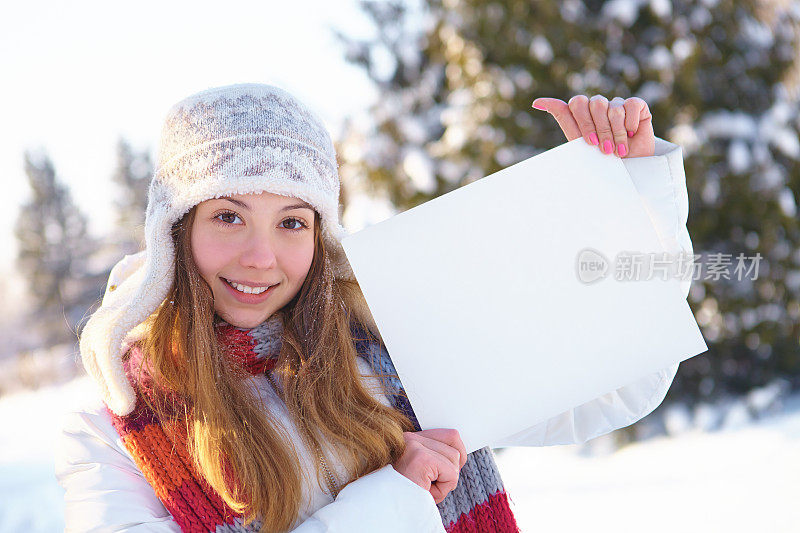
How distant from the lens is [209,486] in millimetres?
1253

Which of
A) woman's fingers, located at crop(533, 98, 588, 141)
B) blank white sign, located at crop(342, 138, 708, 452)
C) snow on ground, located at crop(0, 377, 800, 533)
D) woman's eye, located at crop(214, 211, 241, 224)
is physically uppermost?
woman's eye, located at crop(214, 211, 241, 224)

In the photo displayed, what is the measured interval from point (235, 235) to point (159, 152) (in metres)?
0.26

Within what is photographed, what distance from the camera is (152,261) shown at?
130 centimetres

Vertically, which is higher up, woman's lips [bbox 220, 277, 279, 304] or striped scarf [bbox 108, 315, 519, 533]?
woman's lips [bbox 220, 277, 279, 304]

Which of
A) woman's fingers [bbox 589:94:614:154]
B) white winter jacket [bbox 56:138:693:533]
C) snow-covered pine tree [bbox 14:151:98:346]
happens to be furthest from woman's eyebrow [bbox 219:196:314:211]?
snow-covered pine tree [bbox 14:151:98:346]

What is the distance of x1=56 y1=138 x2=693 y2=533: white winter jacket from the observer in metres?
1.16

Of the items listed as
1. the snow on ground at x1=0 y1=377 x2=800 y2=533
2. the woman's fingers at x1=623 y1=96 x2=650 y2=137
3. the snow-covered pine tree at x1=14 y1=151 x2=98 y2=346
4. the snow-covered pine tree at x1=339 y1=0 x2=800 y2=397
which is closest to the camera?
the woman's fingers at x1=623 y1=96 x2=650 y2=137

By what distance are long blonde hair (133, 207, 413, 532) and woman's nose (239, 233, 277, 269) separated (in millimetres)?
128

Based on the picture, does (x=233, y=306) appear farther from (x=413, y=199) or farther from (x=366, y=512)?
(x=413, y=199)

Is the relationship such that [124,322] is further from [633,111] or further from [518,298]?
[633,111]

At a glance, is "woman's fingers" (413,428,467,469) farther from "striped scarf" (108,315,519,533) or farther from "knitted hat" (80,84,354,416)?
"knitted hat" (80,84,354,416)

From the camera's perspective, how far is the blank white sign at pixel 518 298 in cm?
128

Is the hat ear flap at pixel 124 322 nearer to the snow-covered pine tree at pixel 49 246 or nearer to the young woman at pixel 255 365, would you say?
the young woman at pixel 255 365

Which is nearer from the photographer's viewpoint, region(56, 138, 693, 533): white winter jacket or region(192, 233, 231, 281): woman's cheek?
region(56, 138, 693, 533): white winter jacket
